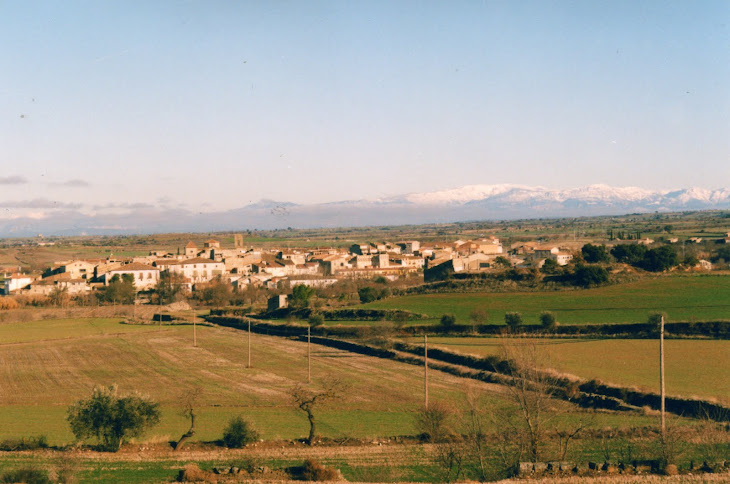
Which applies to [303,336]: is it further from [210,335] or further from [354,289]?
[354,289]

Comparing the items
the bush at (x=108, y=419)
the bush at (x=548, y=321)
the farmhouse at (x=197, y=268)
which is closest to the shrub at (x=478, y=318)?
the bush at (x=548, y=321)

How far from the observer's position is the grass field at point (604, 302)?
1825 inches

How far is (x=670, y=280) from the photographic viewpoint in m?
59.0

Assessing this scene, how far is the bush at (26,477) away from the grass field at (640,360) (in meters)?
21.2

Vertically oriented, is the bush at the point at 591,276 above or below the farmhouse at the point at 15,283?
above

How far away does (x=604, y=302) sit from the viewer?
52.4 m

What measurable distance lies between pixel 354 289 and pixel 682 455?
64.3 meters

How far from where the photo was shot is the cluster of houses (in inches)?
3494

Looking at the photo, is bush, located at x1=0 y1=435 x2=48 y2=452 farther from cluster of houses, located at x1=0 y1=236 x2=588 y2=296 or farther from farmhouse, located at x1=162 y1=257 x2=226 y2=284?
farmhouse, located at x1=162 y1=257 x2=226 y2=284

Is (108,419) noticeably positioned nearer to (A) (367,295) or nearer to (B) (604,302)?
(B) (604,302)

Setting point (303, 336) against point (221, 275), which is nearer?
point (303, 336)

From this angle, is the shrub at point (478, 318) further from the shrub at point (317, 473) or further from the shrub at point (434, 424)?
the shrub at point (317, 473)

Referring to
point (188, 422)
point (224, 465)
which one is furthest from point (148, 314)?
point (224, 465)

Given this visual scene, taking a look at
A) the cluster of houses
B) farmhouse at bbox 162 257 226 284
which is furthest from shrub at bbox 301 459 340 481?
farmhouse at bbox 162 257 226 284
